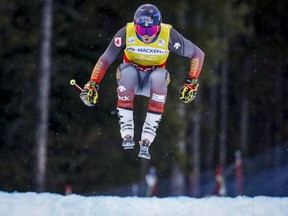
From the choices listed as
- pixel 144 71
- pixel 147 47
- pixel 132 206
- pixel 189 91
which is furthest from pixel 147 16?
pixel 132 206

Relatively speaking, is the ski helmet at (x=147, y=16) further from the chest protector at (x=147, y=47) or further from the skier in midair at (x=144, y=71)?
the chest protector at (x=147, y=47)

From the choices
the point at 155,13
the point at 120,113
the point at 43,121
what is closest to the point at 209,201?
the point at 120,113

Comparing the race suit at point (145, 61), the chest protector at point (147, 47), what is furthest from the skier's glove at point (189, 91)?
the chest protector at point (147, 47)

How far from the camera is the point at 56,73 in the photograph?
59.2 feet

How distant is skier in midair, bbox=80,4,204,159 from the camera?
21.2 ft

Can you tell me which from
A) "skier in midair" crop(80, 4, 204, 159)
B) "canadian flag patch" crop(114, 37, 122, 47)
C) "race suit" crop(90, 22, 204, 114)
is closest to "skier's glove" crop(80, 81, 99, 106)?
"skier in midair" crop(80, 4, 204, 159)

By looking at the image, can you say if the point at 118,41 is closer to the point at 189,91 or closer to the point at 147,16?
the point at 147,16

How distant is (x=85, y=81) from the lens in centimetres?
1516

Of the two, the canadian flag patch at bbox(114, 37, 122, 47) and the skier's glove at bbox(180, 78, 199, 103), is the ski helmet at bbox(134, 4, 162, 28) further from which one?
the skier's glove at bbox(180, 78, 199, 103)

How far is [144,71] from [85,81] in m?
8.60

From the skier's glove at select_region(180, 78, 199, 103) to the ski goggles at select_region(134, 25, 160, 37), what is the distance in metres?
0.66

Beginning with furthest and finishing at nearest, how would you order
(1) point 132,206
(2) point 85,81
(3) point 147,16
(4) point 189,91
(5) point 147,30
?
(2) point 85,81 → (1) point 132,206 → (4) point 189,91 → (5) point 147,30 → (3) point 147,16

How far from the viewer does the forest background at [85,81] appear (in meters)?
16.0

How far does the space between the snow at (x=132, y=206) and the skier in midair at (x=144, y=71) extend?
1360 mm
